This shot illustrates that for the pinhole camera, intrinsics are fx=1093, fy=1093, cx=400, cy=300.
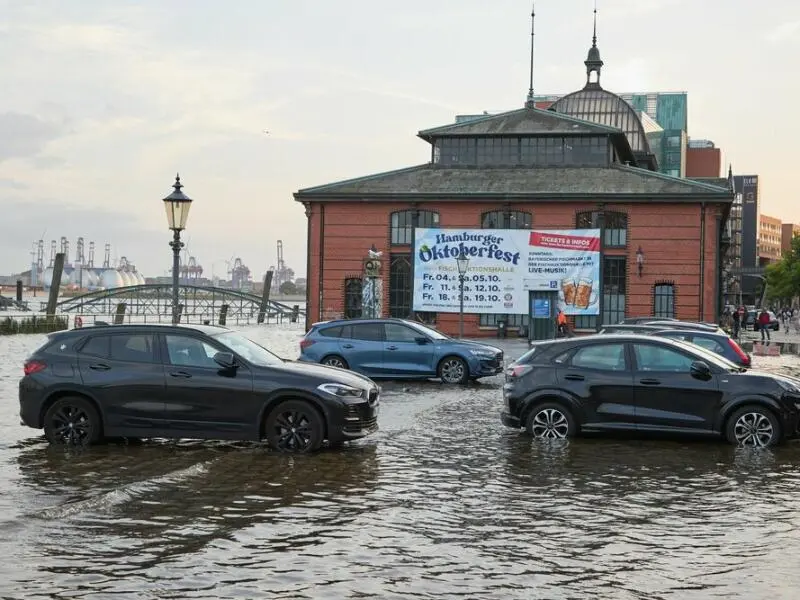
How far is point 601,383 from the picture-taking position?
14117mm

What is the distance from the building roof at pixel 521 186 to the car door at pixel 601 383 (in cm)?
3035

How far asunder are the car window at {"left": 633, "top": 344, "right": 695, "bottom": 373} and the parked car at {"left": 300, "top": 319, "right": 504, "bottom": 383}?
9.51 m

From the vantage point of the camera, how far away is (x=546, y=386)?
14383 mm

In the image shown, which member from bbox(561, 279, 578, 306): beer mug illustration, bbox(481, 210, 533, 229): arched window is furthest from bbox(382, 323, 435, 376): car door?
bbox(481, 210, 533, 229): arched window

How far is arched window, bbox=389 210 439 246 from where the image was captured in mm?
46281

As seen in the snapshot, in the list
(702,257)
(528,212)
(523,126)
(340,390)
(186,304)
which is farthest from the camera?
(186,304)

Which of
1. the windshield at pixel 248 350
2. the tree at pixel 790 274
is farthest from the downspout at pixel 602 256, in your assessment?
the tree at pixel 790 274

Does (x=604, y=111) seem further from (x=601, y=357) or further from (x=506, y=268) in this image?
(x=601, y=357)

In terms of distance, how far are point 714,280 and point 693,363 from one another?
103 ft

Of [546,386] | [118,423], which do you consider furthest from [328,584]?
[546,386]

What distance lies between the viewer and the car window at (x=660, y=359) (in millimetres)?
14008

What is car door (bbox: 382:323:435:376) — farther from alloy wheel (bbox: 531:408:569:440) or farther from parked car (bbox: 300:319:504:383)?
alloy wheel (bbox: 531:408:569:440)

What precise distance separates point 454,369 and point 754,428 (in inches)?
408

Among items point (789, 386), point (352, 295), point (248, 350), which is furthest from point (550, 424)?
point (352, 295)
